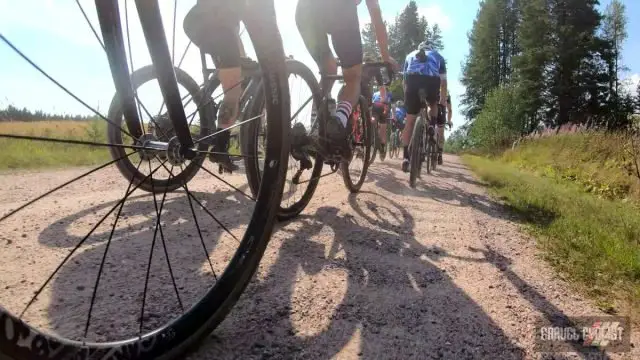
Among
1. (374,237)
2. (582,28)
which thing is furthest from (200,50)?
(582,28)

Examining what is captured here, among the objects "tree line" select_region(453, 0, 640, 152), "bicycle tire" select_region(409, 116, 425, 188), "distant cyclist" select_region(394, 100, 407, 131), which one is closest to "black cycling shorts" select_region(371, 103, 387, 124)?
"bicycle tire" select_region(409, 116, 425, 188)

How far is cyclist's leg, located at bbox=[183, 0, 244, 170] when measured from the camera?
2725mm

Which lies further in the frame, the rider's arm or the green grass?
the green grass

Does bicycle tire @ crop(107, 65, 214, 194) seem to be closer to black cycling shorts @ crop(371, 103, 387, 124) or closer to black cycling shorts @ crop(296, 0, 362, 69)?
black cycling shorts @ crop(296, 0, 362, 69)

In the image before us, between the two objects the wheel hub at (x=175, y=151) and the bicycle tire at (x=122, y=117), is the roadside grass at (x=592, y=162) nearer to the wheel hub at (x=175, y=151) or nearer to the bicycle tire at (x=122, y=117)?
the bicycle tire at (x=122, y=117)

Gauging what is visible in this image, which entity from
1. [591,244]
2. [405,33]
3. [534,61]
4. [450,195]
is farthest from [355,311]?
[405,33]

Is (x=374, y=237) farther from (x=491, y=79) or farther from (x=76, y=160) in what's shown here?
(x=491, y=79)

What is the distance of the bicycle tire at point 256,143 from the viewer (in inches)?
92.0

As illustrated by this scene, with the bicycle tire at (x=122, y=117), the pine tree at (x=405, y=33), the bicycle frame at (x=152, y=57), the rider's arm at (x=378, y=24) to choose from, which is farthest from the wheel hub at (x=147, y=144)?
the pine tree at (x=405, y=33)

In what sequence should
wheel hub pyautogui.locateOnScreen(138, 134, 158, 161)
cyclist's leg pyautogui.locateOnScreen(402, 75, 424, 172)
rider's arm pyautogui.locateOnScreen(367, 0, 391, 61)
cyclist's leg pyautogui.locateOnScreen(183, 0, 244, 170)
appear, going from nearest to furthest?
1. wheel hub pyautogui.locateOnScreen(138, 134, 158, 161)
2. cyclist's leg pyautogui.locateOnScreen(183, 0, 244, 170)
3. rider's arm pyautogui.locateOnScreen(367, 0, 391, 61)
4. cyclist's leg pyautogui.locateOnScreen(402, 75, 424, 172)

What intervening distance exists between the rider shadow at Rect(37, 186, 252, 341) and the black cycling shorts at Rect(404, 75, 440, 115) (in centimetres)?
389

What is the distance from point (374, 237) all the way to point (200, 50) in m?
1.75

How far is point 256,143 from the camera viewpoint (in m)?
2.43

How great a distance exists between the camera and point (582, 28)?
Result: 39375mm
